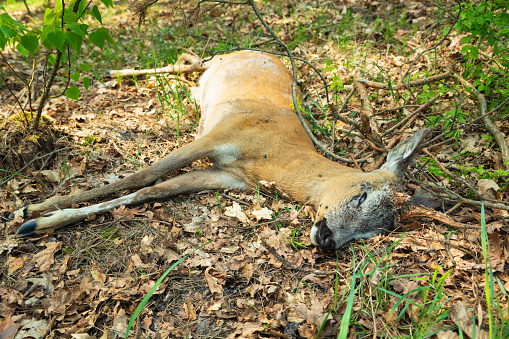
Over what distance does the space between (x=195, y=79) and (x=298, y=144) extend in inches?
127

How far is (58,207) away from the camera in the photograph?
3705 mm

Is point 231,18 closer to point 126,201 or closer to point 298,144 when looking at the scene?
point 298,144

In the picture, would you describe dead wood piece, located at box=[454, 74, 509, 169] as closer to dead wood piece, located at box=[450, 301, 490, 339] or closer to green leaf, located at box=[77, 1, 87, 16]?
dead wood piece, located at box=[450, 301, 490, 339]

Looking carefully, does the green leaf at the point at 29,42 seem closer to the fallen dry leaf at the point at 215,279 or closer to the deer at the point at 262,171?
the deer at the point at 262,171

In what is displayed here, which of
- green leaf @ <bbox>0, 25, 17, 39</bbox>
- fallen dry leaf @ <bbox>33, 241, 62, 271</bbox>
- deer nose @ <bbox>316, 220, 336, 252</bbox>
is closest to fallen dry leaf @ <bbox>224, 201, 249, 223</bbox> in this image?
deer nose @ <bbox>316, 220, 336, 252</bbox>

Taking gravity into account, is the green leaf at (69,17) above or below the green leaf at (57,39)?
above

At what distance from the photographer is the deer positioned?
10.7 feet

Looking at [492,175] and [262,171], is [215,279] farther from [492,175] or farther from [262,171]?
[492,175]

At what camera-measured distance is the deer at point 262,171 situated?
325cm

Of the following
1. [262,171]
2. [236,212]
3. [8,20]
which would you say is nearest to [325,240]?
[236,212]

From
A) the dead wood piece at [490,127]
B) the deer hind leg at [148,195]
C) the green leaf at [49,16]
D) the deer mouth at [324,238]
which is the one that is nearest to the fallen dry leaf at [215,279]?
the deer mouth at [324,238]

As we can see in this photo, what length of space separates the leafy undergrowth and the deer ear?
0.33m

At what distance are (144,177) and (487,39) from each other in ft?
14.7

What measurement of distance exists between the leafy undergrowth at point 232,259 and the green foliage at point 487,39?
11.8 inches
